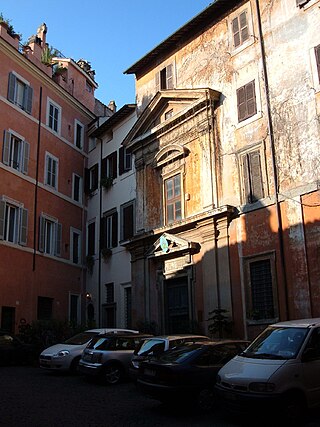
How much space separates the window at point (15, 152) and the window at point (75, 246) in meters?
4.64

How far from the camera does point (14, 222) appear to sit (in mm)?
21516

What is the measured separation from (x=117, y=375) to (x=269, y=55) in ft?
36.8

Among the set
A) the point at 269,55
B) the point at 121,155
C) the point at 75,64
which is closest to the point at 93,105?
the point at 75,64

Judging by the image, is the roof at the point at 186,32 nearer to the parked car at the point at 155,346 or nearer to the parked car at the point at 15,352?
the parked car at the point at 155,346

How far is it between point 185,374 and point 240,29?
43.6ft

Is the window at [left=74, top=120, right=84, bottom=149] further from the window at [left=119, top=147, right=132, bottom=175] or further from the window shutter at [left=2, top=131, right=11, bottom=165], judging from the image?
the window shutter at [left=2, top=131, right=11, bottom=165]

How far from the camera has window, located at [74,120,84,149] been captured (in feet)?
88.1

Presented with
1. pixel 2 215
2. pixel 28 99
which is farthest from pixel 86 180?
pixel 2 215

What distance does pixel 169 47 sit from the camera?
818 inches

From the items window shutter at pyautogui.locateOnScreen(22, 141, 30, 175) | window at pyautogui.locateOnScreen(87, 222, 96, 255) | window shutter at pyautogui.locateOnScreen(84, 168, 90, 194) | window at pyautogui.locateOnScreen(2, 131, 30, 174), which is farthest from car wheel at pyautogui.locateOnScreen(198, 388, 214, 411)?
window shutter at pyautogui.locateOnScreen(84, 168, 90, 194)

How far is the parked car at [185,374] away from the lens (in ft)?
28.2

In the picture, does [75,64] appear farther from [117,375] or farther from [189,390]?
[189,390]

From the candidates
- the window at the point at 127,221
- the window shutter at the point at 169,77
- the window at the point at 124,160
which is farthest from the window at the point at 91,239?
the window shutter at the point at 169,77

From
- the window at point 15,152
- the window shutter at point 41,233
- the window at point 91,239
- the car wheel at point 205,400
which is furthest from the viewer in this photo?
the window at point 91,239
